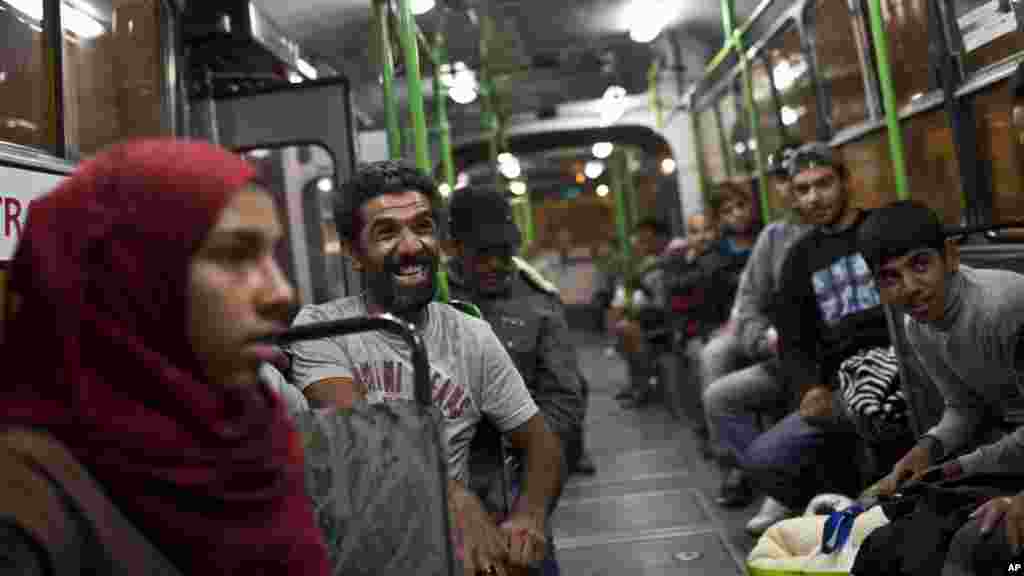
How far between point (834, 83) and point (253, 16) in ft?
9.95

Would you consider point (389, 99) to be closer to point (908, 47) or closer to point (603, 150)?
point (908, 47)

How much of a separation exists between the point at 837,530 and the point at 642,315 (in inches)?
225

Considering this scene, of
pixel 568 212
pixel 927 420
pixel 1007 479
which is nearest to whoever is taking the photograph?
pixel 1007 479

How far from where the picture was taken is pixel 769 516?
4211 millimetres

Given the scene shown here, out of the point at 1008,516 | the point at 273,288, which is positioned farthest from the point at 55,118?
the point at 1008,516

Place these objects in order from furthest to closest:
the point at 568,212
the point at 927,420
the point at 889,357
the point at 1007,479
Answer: the point at 568,212, the point at 889,357, the point at 927,420, the point at 1007,479

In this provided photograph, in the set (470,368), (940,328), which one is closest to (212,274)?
(470,368)

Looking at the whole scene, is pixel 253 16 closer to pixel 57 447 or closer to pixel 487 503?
pixel 487 503

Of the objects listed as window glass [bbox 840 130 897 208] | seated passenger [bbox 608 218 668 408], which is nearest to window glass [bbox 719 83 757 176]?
seated passenger [bbox 608 218 668 408]

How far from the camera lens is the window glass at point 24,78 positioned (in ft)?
9.23

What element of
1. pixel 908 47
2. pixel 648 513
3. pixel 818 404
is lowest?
pixel 648 513

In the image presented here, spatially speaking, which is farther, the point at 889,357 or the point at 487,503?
the point at 889,357

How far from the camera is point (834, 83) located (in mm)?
5301

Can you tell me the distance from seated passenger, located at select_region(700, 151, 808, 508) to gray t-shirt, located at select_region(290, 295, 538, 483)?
8.69ft
